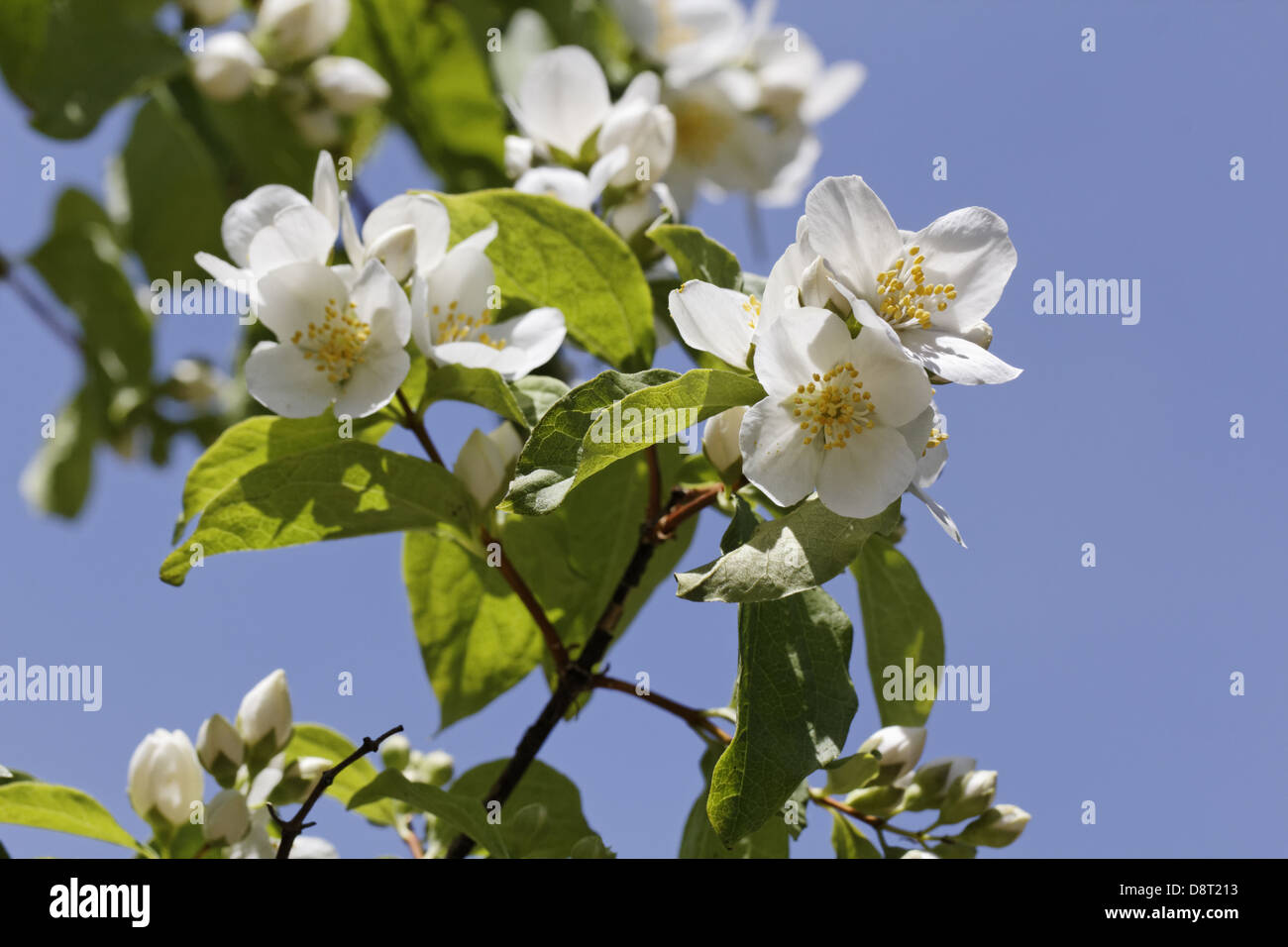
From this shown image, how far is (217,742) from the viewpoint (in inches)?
46.9

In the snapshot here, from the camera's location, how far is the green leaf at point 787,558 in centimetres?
78

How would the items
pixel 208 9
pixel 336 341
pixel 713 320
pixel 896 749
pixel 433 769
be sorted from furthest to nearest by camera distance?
pixel 208 9
pixel 433 769
pixel 896 749
pixel 336 341
pixel 713 320

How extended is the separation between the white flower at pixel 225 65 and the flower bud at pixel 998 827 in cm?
181

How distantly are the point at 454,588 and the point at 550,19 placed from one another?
4.53 ft

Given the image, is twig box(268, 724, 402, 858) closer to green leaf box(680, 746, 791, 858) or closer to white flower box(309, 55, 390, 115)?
green leaf box(680, 746, 791, 858)

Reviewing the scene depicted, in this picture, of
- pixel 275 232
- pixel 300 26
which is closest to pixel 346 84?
pixel 300 26

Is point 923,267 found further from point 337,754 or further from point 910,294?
point 337,754

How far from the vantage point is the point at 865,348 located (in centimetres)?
86

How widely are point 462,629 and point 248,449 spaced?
1.16 ft

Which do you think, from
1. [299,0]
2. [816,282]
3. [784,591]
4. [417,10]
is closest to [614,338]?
[816,282]

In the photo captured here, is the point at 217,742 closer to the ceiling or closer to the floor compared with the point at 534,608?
closer to the floor

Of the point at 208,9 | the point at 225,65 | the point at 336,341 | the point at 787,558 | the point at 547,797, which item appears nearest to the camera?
the point at 787,558

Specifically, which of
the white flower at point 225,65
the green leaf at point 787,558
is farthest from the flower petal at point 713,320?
the white flower at point 225,65
